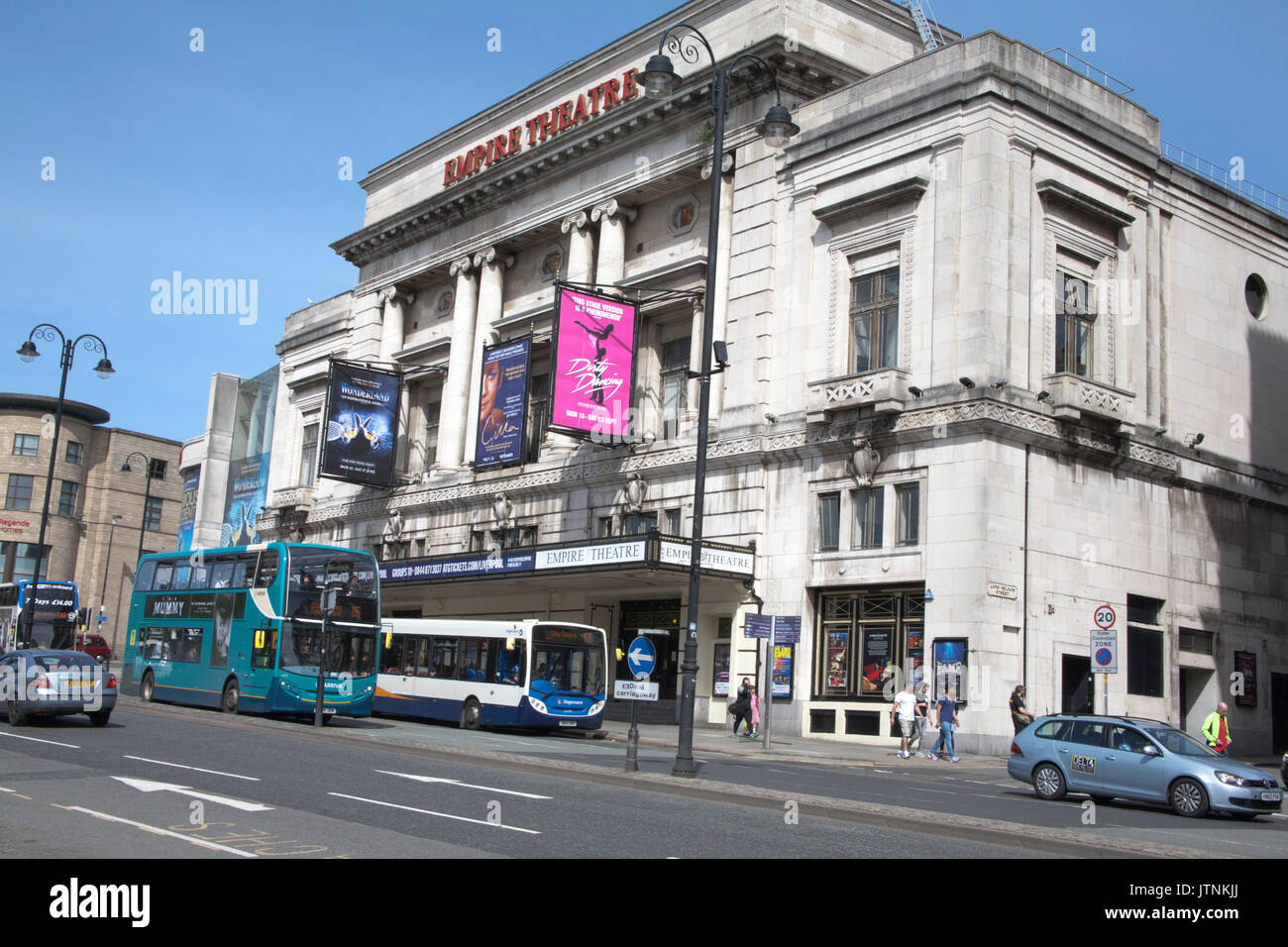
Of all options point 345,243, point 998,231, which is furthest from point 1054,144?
point 345,243

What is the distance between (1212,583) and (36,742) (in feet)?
106

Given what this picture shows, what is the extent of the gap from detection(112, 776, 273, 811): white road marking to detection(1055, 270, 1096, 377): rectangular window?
1076 inches

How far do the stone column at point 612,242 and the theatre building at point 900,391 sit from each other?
4.9 inches

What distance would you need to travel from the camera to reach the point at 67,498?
308 feet

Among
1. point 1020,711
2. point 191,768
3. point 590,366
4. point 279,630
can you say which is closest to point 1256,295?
point 1020,711

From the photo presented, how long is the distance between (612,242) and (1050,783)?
29.6 meters

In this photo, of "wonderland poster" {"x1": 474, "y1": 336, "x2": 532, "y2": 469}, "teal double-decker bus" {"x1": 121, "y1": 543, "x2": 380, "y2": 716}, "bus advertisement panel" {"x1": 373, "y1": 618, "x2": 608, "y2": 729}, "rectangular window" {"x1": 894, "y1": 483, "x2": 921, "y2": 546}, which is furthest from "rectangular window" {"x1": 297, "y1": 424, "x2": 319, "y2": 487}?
"rectangular window" {"x1": 894, "y1": 483, "x2": 921, "y2": 546}

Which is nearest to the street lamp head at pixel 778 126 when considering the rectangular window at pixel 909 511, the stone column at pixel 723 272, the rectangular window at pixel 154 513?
the rectangular window at pixel 909 511

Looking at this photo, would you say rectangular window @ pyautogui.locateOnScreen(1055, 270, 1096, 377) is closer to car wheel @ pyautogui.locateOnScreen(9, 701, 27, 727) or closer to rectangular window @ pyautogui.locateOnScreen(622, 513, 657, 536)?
rectangular window @ pyautogui.locateOnScreen(622, 513, 657, 536)

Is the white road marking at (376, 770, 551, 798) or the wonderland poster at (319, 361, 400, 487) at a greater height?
the wonderland poster at (319, 361, 400, 487)

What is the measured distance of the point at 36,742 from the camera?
20.8 meters

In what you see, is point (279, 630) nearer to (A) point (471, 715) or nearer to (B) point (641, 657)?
(A) point (471, 715)

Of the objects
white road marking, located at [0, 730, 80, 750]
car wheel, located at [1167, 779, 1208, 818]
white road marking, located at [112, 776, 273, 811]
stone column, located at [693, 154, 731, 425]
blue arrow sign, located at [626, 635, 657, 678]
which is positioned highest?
stone column, located at [693, 154, 731, 425]

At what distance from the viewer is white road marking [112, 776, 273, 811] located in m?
13.5
